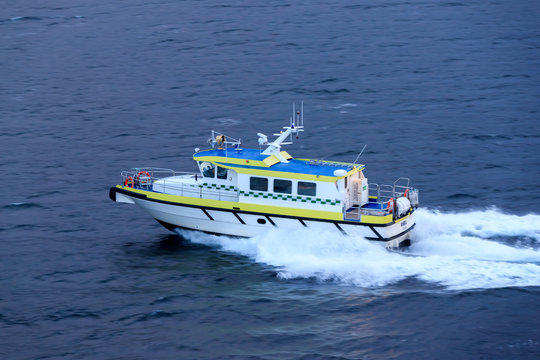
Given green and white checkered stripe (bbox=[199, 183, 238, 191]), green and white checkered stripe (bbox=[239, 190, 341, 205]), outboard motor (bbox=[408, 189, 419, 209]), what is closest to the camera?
green and white checkered stripe (bbox=[239, 190, 341, 205])

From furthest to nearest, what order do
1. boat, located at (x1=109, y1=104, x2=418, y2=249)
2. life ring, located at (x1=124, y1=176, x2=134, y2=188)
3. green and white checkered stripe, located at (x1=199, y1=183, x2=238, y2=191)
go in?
life ring, located at (x1=124, y1=176, x2=134, y2=188)
green and white checkered stripe, located at (x1=199, y1=183, x2=238, y2=191)
boat, located at (x1=109, y1=104, x2=418, y2=249)

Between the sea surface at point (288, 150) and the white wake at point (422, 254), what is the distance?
0.10 metres

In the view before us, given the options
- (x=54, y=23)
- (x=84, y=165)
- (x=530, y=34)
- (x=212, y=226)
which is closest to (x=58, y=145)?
(x=84, y=165)

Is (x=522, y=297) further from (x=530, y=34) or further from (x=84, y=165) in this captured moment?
(x=530, y=34)

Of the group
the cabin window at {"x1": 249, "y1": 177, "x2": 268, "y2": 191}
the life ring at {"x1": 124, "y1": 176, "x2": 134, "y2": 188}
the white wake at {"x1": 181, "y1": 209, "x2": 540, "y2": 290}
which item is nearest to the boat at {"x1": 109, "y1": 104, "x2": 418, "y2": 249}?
the cabin window at {"x1": 249, "y1": 177, "x2": 268, "y2": 191}

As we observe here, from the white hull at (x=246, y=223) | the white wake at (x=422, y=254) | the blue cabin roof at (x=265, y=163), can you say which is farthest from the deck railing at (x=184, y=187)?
the white wake at (x=422, y=254)

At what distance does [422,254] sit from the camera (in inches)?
1455

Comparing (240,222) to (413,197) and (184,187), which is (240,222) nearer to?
(184,187)

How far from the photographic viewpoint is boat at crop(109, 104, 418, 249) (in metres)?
37.0

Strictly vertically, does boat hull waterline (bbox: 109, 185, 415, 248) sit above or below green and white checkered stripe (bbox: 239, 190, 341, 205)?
below

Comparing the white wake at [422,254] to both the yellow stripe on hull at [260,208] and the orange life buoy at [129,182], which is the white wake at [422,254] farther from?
the orange life buoy at [129,182]

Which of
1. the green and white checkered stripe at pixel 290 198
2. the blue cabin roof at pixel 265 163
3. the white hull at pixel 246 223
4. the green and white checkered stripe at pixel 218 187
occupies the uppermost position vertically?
the blue cabin roof at pixel 265 163

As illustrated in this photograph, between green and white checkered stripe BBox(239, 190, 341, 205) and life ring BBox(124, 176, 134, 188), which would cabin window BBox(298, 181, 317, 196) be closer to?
green and white checkered stripe BBox(239, 190, 341, 205)

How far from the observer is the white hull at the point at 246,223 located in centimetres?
3675
